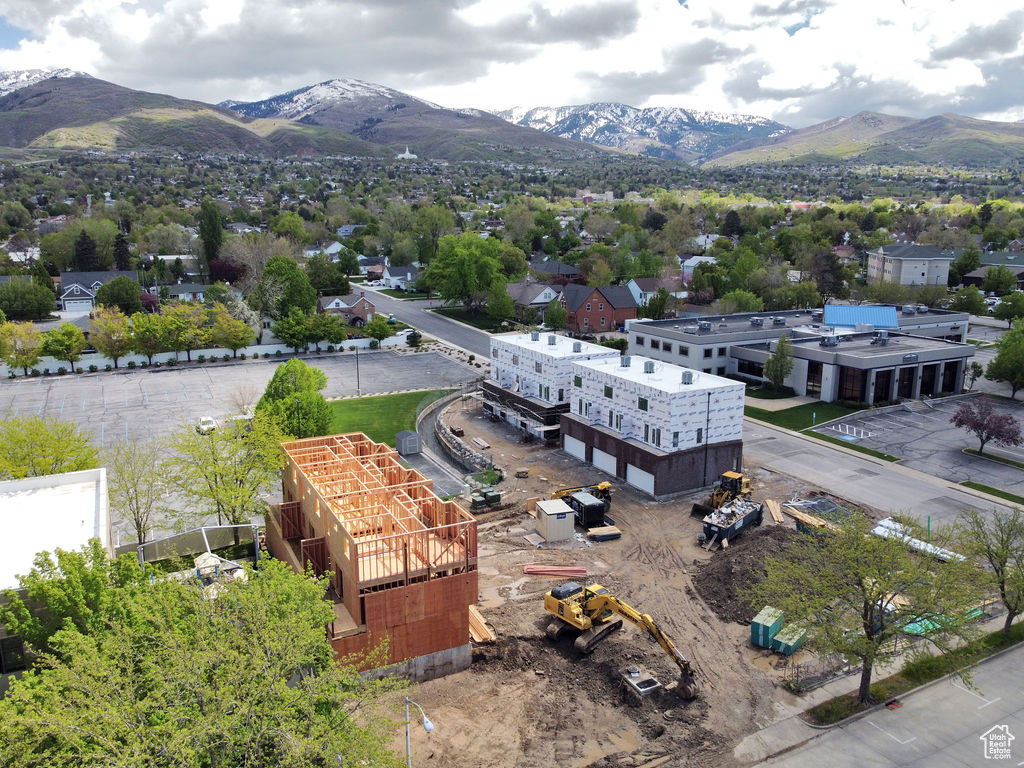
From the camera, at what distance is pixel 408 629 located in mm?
23203

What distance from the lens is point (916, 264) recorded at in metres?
99.2

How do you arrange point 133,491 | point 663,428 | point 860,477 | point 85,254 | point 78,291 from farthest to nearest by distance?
1. point 85,254
2. point 78,291
3. point 860,477
4. point 663,428
5. point 133,491

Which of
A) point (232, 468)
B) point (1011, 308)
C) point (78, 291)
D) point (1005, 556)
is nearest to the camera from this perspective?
point (1005, 556)

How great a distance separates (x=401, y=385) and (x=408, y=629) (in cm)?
3943

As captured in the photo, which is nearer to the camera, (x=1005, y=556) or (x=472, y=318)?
(x=1005, y=556)

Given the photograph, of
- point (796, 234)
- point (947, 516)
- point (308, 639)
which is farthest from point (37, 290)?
point (796, 234)

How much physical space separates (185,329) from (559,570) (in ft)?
176

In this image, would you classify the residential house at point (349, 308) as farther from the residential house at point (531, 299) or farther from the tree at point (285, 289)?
the residential house at point (531, 299)

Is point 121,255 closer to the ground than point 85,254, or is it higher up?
closer to the ground

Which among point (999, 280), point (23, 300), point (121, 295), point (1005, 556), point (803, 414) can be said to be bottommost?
point (803, 414)

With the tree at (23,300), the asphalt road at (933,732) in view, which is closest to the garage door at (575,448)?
the asphalt road at (933,732)

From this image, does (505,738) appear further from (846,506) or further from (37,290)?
(37,290)

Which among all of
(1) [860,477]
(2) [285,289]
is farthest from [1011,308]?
(2) [285,289]

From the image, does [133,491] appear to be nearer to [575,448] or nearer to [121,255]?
[575,448]
